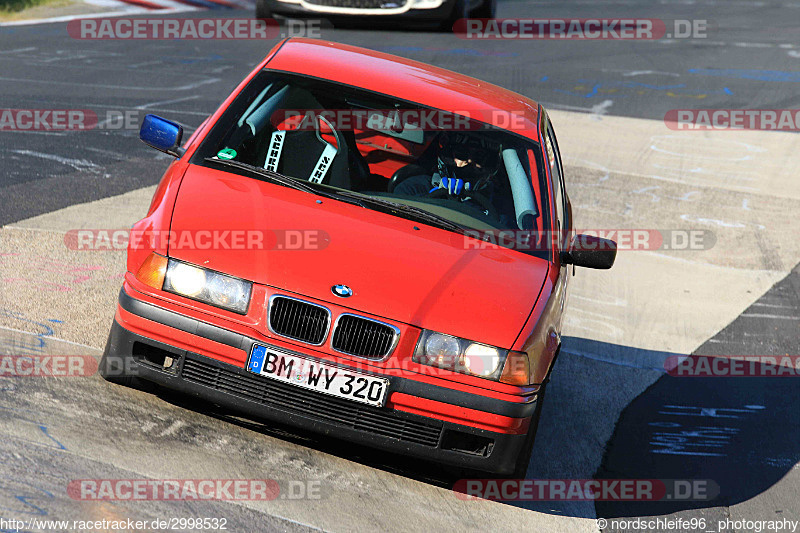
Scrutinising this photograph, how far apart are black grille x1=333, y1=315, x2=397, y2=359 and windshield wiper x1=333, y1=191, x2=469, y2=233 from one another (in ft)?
3.00

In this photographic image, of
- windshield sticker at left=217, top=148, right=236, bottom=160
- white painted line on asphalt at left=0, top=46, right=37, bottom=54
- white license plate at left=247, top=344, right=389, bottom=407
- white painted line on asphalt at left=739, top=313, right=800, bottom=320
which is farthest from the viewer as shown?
white painted line on asphalt at left=0, top=46, right=37, bottom=54

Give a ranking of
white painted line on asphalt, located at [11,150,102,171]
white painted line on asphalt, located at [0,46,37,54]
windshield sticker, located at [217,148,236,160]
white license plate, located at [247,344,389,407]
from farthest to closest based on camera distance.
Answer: white painted line on asphalt, located at [0,46,37,54], white painted line on asphalt, located at [11,150,102,171], windshield sticker, located at [217,148,236,160], white license plate, located at [247,344,389,407]

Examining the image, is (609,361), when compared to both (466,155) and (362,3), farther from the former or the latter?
(362,3)

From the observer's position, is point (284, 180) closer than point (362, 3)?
Yes

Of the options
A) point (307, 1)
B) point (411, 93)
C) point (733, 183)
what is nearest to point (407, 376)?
point (411, 93)

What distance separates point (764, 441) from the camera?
5641 mm

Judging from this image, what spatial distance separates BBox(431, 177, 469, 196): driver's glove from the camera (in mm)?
5402

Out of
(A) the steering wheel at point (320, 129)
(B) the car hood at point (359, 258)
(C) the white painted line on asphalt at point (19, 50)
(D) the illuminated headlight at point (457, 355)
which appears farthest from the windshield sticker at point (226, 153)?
(C) the white painted line on asphalt at point (19, 50)

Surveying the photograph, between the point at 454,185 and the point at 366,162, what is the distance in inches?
24.8

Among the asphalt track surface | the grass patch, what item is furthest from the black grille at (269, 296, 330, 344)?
the grass patch

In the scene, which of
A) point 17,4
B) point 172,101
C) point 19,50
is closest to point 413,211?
point 172,101

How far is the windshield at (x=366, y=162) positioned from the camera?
5164mm

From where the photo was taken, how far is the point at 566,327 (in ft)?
23.2

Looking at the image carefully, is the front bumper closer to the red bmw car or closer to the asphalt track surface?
the red bmw car
